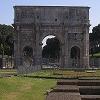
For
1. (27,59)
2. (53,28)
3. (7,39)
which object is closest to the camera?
(53,28)

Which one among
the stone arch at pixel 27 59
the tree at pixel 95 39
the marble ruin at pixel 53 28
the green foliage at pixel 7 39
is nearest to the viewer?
the marble ruin at pixel 53 28

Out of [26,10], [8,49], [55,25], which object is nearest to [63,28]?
[55,25]

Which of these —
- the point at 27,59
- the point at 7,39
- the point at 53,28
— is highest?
the point at 7,39

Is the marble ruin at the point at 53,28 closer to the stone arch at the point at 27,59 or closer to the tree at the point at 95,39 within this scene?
the stone arch at the point at 27,59

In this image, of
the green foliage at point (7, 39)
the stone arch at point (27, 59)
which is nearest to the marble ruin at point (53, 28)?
the stone arch at point (27, 59)

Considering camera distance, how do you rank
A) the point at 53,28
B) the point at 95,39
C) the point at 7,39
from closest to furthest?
the point at 53,28
the point at 7,39
the point at 95,39

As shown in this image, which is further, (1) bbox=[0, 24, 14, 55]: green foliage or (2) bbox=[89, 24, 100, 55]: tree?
(2) bbox=[89, 24, 100, 55]: tree

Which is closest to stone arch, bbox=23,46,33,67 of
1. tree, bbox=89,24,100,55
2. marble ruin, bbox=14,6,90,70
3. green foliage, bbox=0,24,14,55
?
marble ruin, bbox=14,6,90,70

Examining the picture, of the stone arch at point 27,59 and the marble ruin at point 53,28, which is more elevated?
the marble ruin at point 53,28

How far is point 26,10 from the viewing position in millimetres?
74500

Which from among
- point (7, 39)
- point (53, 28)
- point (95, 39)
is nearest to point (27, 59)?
point (7, 39)

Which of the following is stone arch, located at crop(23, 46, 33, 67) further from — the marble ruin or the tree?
the tree

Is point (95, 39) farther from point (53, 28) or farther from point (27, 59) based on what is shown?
point (53, 28)

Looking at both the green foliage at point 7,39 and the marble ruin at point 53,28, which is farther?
the green foliage at point 7,39
